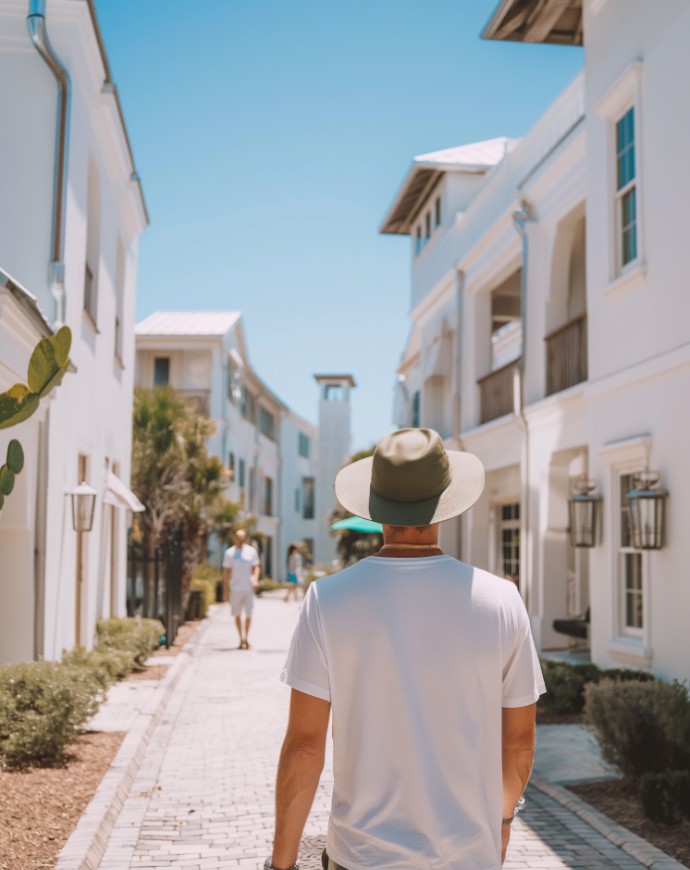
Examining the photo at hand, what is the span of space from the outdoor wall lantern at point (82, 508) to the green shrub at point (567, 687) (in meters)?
4.93

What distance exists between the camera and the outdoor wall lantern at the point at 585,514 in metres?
11.1

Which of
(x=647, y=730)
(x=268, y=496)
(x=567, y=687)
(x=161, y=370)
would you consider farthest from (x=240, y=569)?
(x=268, y=496)

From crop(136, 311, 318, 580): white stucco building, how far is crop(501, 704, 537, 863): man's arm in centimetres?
2325

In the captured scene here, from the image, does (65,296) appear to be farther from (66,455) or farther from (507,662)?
(507,662)

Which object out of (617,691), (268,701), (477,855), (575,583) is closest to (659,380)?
(617,691)

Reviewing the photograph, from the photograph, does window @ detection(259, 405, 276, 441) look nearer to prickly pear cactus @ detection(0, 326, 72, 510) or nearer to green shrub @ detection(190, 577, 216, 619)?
green shrub @ detection(190, 577, 216, 619)

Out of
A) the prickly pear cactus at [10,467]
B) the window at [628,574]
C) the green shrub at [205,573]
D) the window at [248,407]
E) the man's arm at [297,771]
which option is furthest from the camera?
the window at [248,407]

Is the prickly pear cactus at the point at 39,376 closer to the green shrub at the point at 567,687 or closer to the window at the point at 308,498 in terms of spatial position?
the green shrub at the point at 567,687

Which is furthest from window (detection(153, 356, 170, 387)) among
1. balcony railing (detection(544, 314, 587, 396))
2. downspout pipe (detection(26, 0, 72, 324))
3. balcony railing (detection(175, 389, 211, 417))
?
downspout pipe (detection(26, 0, 72, 324))

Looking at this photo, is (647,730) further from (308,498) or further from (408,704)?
(308,498)

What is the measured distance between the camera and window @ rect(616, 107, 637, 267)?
34.6 ft

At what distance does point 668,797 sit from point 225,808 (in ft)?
9.28

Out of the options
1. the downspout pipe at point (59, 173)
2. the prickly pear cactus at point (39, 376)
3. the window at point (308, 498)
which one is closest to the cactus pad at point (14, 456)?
the prickly pear cactus at point (39, 376)

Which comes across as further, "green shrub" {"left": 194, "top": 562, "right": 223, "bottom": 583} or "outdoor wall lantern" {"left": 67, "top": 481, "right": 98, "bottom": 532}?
"green shrub" {"left": 194, "top": 562, "right": 223, "bottom": 583}
